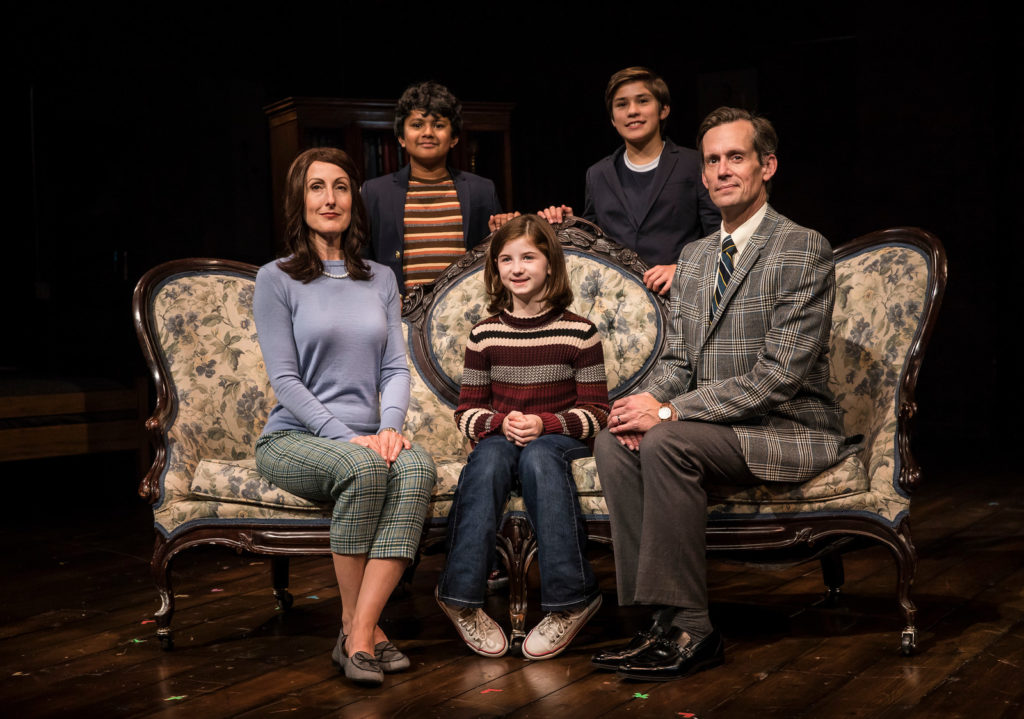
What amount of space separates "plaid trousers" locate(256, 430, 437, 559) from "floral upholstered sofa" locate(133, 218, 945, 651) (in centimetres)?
11

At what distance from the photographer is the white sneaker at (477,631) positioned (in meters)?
2.74

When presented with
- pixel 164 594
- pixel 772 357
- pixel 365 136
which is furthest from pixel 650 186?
pixel 365 136

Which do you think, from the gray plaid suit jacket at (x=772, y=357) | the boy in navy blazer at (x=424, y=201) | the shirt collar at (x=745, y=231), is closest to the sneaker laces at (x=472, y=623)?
the gray plaid suit jacket at (x=772, y=357)

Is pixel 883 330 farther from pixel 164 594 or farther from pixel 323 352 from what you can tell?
pixel 164 594

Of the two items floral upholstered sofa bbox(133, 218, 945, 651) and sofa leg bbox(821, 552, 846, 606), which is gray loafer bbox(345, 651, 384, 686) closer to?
floral upholstered sofa bbox(133, 218, 945, 651)

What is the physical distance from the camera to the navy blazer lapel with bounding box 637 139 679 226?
348 cm

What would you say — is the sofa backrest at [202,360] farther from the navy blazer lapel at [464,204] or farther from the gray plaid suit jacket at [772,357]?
the gray plaid suit jacket at [772,357]

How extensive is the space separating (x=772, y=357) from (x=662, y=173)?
99 cm

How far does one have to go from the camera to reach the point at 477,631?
275 cm

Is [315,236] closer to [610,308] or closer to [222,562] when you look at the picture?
[610,308]

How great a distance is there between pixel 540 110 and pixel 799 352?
191 inches

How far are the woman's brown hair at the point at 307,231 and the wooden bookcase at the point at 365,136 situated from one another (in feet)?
9.52

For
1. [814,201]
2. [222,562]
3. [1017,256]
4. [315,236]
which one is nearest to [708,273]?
[315,236]

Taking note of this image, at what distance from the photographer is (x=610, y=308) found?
3398 mm
